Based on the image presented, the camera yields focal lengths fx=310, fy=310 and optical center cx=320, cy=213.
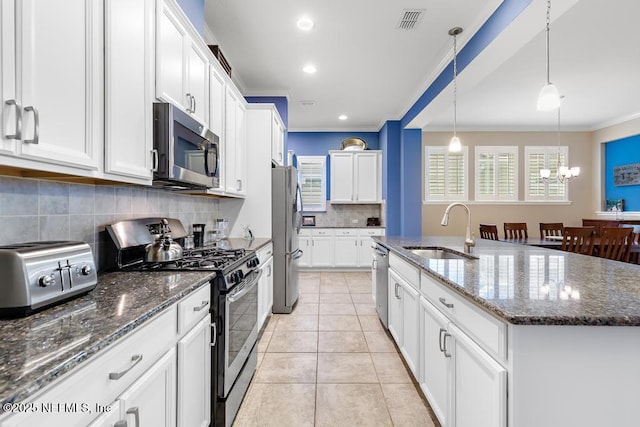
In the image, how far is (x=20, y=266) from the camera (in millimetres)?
904

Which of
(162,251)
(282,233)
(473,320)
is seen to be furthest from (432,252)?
(162,251)

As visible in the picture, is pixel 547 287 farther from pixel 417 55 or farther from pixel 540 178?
pixel 540 178

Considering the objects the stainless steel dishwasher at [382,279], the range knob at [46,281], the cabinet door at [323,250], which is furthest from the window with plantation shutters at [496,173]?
the range knob at [46,281]

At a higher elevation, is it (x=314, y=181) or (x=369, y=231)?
(x=314, y=181)

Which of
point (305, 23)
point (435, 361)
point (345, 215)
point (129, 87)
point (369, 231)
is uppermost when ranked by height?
point (305, 23)

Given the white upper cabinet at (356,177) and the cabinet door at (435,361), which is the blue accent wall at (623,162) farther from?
the cabinet door at (435,361)

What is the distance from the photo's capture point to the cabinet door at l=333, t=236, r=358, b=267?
5.96 metres

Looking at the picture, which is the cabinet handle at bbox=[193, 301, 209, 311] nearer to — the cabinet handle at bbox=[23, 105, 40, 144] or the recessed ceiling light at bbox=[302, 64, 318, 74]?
the cabinet handle at bbox=[23, 105, 40, 144]

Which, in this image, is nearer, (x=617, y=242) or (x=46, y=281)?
(x=46, y=281)

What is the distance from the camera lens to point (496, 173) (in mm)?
6629

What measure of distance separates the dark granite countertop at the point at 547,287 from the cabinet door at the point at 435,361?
244 mm

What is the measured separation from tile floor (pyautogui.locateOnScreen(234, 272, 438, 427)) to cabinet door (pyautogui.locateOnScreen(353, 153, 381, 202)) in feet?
10.0

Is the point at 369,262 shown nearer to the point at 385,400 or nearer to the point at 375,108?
the point at 375,108

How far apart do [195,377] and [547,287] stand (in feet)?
5.11
